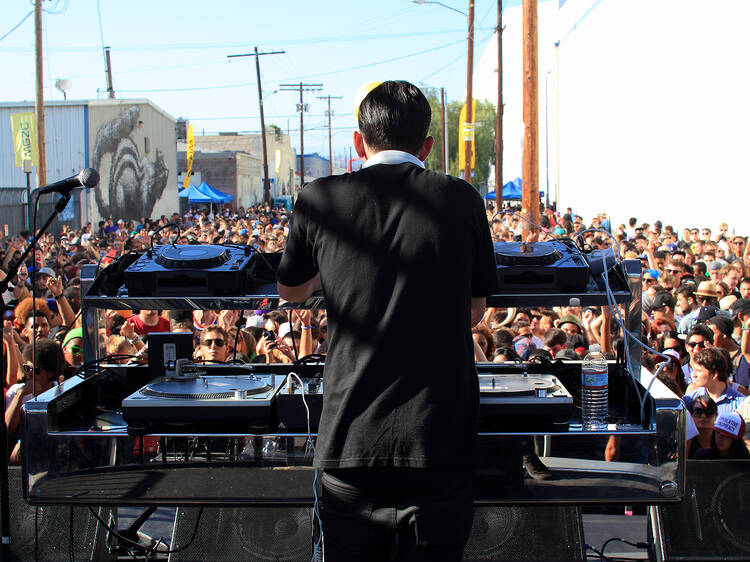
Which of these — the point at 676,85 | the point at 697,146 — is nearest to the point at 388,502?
the point at 697,146

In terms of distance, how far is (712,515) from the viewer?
3.78m

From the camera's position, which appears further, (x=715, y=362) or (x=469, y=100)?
(x=469, y=100)

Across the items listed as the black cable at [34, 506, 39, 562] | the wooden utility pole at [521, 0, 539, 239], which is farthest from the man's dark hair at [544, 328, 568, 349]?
the wooden utility pole at [521, 0, 539, 239]

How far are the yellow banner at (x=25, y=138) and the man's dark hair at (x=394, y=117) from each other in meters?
20.6

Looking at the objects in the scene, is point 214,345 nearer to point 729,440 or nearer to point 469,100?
point 729,440

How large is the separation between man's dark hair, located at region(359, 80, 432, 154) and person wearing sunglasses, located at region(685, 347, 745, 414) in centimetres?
399

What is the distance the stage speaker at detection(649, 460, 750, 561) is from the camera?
3711 mm

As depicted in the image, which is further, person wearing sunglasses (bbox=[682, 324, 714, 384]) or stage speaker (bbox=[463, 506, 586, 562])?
person wearing sunglasses (bbox=[682, 324, 714, 384])

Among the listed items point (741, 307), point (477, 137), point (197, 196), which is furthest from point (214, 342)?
point (477, 137)

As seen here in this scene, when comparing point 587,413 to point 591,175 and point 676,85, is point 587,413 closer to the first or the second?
point 676,85

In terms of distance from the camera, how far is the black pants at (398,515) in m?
2.03

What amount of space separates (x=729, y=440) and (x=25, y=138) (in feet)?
68.0

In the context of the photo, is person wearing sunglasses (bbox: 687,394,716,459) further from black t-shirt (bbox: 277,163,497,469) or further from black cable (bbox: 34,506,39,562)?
black cable (bbox: 34,506,39,562)

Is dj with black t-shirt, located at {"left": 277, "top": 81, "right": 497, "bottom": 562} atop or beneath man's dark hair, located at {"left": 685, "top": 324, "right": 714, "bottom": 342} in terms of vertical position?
atop
